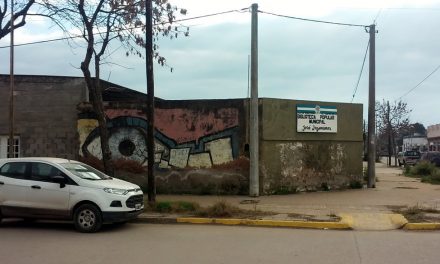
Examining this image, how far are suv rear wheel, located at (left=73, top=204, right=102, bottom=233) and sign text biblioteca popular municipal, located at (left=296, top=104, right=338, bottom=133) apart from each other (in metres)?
9.33

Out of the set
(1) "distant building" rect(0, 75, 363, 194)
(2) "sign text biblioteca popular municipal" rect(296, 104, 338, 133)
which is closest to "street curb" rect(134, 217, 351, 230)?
(1) "distant building" rect(0, 75, 363, 194)

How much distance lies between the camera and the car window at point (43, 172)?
36.8 ft

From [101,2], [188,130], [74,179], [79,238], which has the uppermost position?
[101,2]

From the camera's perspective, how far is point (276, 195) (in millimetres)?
17156

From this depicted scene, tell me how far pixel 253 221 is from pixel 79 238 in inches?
159

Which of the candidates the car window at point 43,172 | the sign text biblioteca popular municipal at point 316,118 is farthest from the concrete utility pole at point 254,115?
the car window at point 43,172

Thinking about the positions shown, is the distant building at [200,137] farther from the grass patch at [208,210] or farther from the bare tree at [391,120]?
the bare tree at [391,120]

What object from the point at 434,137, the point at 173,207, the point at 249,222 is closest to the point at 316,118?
the point at 173,207

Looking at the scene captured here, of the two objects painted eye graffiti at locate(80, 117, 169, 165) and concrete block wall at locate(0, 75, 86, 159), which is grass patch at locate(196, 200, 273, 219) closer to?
painted eye graffiti at locate(80, 117, 169, 165)

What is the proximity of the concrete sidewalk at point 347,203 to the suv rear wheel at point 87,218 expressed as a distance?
1880mm

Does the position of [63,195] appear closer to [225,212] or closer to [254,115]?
[225,212]

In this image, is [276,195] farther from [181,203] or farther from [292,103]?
[181,203]

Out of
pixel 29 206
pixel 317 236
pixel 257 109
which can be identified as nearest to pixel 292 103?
pixel 257 109

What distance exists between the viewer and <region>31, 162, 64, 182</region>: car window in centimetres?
1121
